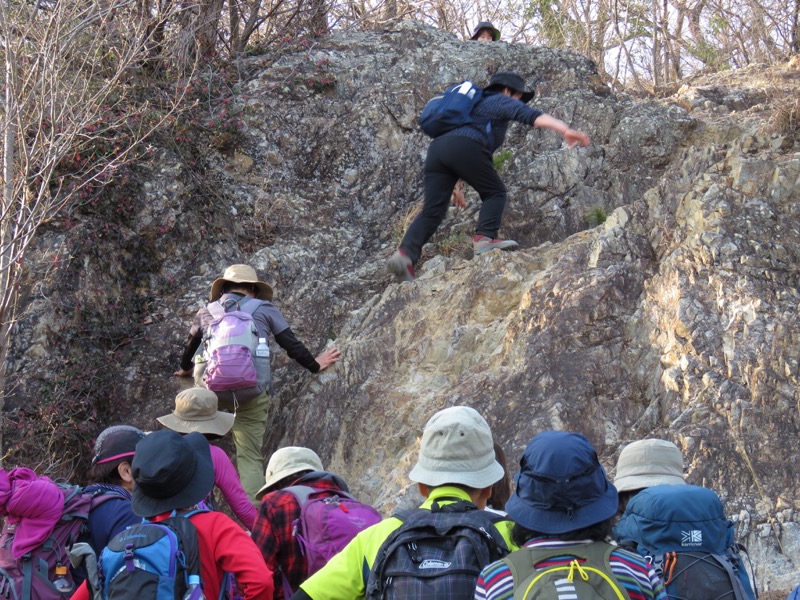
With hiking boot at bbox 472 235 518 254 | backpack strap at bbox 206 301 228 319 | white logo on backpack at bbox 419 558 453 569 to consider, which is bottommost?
white logo on backpack at bbox 419 558 453 569

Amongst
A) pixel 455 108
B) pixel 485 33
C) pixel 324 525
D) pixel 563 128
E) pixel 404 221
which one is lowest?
pixel 324 525

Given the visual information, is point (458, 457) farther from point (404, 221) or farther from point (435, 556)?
point (404, 221)

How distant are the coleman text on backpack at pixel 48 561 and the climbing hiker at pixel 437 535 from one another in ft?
5.03

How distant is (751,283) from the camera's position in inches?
269

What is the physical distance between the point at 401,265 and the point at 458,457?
15.2 feet

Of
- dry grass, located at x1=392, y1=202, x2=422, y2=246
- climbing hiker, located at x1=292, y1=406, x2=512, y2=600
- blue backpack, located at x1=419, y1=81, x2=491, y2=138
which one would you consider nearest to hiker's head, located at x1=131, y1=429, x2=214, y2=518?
climbing hiker, located at x1=292, y1=406, x2=512, y2=600

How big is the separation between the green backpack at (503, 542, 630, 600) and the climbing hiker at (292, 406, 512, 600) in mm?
218

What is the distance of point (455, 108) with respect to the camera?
752cm

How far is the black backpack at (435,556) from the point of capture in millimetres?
2877

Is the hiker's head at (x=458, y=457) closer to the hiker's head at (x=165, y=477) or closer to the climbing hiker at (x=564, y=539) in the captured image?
the climbing hiker at (x=564, y=539)

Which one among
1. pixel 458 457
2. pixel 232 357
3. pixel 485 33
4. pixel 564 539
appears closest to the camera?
pixel 564 539

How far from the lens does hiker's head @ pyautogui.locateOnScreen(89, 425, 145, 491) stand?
441cm

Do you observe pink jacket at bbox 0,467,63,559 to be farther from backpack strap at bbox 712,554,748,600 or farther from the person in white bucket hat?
backpack strap at bbox 712,554,748,600

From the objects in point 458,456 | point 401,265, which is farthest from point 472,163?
point 458,456
